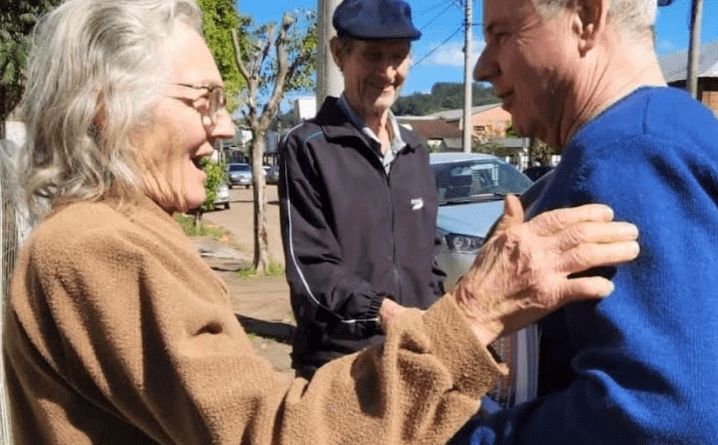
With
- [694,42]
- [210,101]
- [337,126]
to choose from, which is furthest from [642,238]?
[694,42]

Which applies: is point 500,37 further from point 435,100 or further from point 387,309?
point 435,100

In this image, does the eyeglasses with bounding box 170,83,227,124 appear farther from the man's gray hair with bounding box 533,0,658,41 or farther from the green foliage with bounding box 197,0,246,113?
the green foliage with bounding box 197,0,246,113

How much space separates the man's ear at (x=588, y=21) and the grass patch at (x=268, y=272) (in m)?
11.0

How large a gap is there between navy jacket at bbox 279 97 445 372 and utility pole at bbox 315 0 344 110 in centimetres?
78

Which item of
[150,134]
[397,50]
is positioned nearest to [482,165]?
[397,50]

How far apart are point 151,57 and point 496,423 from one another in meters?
0.93

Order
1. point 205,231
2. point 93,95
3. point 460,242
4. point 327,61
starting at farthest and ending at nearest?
1. point 205,231
2. point 460,242
3. point 327,61
4. point 93,95

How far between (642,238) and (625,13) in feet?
1.48

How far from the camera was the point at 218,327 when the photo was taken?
1.42m

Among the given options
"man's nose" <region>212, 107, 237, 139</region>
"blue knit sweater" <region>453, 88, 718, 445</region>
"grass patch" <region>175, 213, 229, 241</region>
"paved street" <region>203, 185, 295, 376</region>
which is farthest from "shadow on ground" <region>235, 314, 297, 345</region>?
"grass patch" <region>175, 213, 229, 241</region>

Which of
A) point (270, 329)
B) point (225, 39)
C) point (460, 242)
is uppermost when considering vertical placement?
point (225, 39)

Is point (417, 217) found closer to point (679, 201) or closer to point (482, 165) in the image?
point (679, 201)

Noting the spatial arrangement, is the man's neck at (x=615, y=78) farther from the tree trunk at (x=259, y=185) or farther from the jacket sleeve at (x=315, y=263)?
the tree trunk at (x=259, y=185)

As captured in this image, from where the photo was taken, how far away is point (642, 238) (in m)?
1.24
